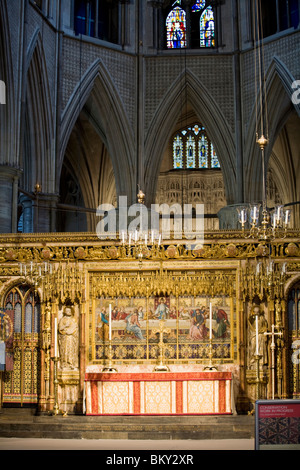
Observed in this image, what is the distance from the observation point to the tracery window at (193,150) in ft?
80.5

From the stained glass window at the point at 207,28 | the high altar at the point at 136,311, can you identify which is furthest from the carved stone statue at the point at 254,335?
the stained glass window at the point at 207,28

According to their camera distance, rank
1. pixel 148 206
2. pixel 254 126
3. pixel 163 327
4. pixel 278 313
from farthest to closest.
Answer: pixel 148 206 < pixel 254 126 < pixel 163 327 < pixel 278 313

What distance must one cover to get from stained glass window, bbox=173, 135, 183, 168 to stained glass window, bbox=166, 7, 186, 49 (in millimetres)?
3971

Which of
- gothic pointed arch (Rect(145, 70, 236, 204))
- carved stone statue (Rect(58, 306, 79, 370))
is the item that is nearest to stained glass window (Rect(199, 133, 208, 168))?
gothic pointed arch (Rect(145, 70, 236, 204))

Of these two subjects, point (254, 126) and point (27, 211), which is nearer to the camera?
point (27, 211)

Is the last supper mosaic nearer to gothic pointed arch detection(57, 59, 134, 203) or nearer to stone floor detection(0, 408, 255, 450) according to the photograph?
stone floor detection(0, 408, 255, 450)

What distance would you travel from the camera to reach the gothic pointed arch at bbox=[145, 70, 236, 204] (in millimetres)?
19953

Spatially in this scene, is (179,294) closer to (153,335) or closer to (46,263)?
(153,335)

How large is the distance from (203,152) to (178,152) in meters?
0.82

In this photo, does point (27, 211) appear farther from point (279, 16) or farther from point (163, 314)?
point (279, 16)

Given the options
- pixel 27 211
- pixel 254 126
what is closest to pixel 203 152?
pixel 254 126

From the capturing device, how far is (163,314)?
11.8m

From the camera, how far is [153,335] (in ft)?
38.7
